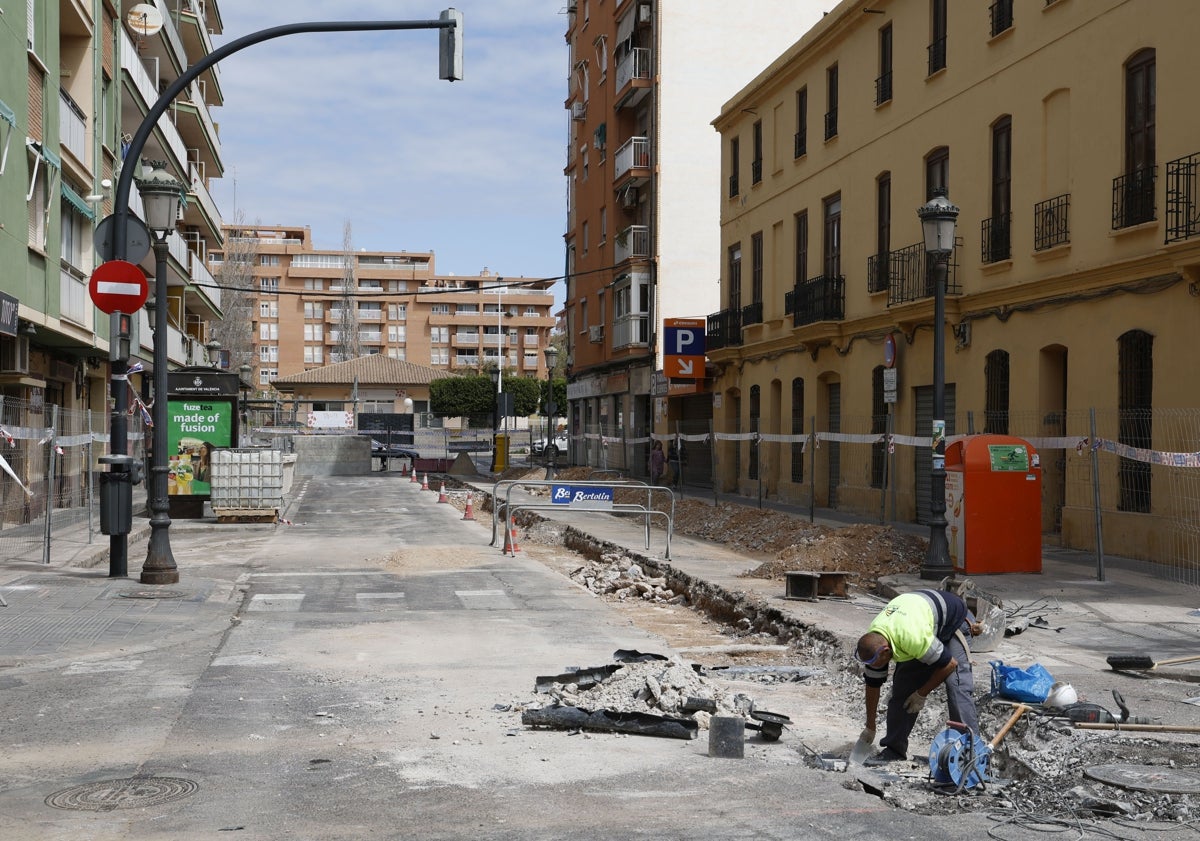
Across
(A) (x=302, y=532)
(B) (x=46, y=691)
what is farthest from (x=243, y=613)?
(A) (x=302, y=532)

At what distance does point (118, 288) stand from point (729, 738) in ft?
30.5

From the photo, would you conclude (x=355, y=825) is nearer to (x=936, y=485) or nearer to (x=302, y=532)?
(x=936, y=485)

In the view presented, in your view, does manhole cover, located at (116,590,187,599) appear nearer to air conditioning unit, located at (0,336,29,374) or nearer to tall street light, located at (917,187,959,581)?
tall street light, located at (917,187,959,581)

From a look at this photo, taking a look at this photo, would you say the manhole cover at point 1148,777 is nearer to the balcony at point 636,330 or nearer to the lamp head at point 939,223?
the lamp head at point 939,223

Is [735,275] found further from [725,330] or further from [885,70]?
[885,70]

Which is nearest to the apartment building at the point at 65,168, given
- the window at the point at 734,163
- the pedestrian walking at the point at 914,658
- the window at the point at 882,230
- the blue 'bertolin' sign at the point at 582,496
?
the blue 'bertolin' sign at the point at 582,496

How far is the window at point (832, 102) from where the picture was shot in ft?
96.1

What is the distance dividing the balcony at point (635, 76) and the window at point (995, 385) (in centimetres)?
2530

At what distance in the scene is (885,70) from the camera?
26.6m

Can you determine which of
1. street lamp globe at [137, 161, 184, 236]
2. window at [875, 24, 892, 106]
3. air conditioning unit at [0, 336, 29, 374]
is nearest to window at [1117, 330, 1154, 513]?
window at [875, 24, 892, 106]

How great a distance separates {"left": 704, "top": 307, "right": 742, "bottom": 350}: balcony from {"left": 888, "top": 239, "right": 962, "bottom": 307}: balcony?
10466mm

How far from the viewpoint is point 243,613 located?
12789 mm

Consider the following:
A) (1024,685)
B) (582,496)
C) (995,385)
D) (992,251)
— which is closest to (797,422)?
(995,385)

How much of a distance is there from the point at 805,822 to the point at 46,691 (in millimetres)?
5452
